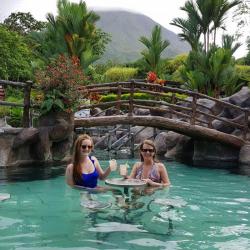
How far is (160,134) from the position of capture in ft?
65.8

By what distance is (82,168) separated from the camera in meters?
6.64

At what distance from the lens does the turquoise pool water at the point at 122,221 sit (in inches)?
220

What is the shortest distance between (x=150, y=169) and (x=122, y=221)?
0.97 metres

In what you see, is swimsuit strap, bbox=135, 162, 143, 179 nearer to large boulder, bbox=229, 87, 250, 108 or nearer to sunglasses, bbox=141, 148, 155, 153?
sunglasses, bbox=141, 148, 155, 153

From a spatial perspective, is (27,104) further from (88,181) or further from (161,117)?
(88,181)

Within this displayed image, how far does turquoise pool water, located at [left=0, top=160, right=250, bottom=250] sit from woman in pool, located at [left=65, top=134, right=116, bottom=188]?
0.90ft

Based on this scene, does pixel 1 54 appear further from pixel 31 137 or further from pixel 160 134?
pixel 31 137

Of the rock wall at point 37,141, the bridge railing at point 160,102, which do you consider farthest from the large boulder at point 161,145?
the rock wall at point 37,141

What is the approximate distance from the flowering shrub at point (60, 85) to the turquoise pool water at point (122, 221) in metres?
Answer: 3.07

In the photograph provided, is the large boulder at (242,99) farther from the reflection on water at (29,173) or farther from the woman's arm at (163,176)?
the woman's arm at (163,176)

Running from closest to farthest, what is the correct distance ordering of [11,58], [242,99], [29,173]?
[29,173]
[242,99]
[11,58]

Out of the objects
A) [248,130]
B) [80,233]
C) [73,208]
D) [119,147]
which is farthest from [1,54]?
[80,233]

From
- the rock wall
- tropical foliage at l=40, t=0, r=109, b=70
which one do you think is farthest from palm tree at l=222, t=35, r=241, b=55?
the rock wall

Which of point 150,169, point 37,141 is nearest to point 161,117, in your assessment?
point 37,141
